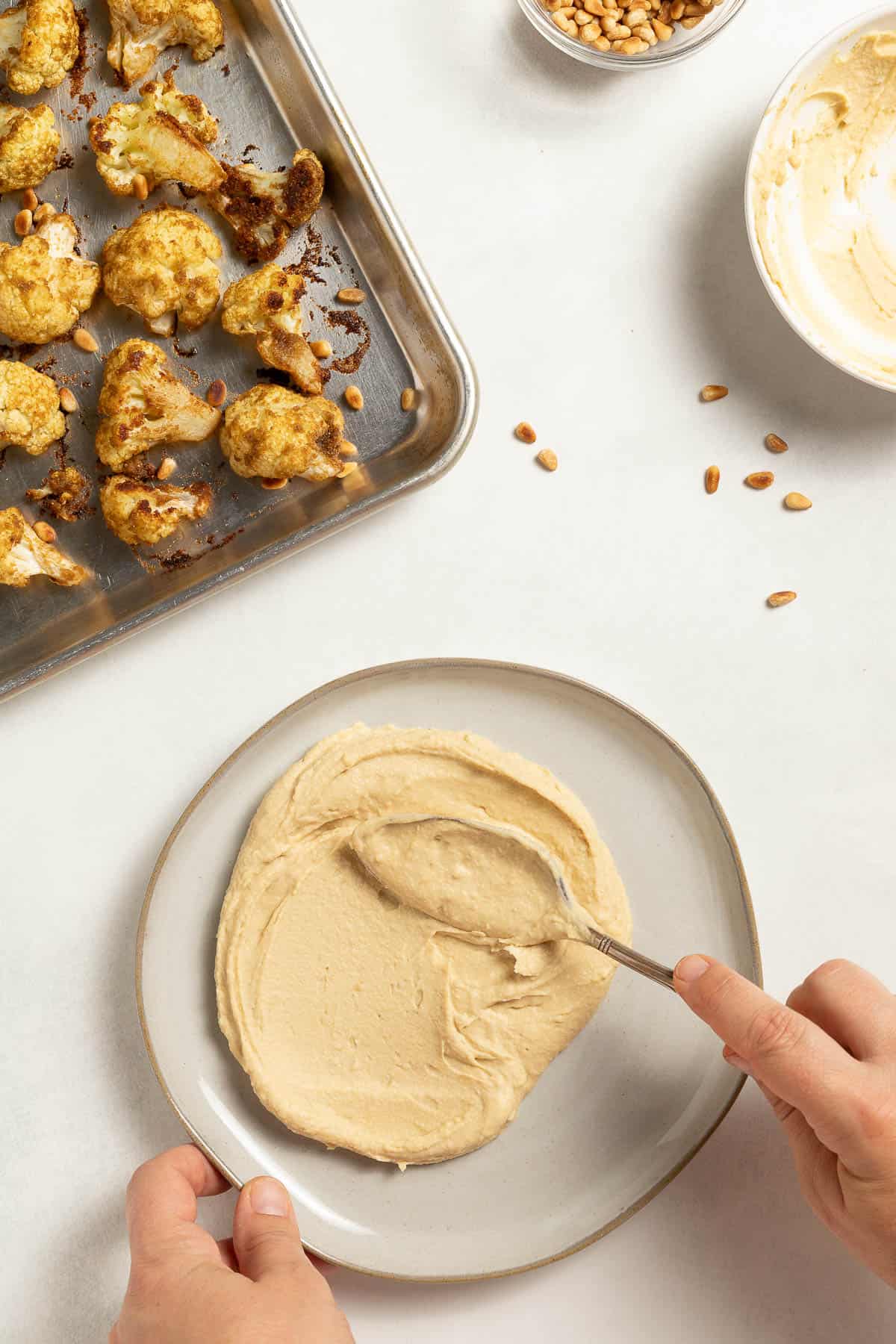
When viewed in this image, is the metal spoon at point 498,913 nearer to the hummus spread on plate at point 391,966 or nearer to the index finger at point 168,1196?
the hummus spread on plate at point 391,966

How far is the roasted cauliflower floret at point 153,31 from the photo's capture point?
5.98 feet

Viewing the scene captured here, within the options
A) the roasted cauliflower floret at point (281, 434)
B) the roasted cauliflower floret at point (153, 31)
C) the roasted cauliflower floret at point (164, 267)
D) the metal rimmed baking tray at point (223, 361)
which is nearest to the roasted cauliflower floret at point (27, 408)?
the metal rimmed baking tray at point (223, 361)

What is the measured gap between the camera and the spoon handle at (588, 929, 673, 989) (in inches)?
66.1

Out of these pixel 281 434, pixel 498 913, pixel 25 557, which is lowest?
pixel 498 913

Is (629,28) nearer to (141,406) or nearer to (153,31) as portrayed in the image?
(153,31)

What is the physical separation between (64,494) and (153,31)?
0.87 m

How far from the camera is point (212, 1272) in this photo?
63.5 inches

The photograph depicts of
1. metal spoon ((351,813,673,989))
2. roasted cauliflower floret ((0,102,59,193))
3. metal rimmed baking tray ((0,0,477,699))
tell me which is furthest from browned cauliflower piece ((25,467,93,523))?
metal spoon ((351,813,673,989))

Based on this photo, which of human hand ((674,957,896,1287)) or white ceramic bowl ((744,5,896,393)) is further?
white ceramic bowl ((744,5,896,393))

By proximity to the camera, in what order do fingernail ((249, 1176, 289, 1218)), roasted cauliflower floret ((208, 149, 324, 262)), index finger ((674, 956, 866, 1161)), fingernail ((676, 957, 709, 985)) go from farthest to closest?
1. roasted cauliflower floret ((208, 149, 324, 262))
2. fingernail ((249, 1176, 289, 1218))
3. fingernail ((676, 957, 709, 985))
4. index finger ((674, 956, 866, 1161))

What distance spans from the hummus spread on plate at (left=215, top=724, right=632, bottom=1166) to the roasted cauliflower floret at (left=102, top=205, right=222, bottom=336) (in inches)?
33.0

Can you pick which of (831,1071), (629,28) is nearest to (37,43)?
(629,28)

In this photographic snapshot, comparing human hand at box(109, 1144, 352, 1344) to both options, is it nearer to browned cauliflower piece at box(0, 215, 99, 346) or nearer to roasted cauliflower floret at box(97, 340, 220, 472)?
roasted cauliflower floret at box(97, 340, 220, 472)

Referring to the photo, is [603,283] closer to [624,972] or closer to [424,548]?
[424,548]
